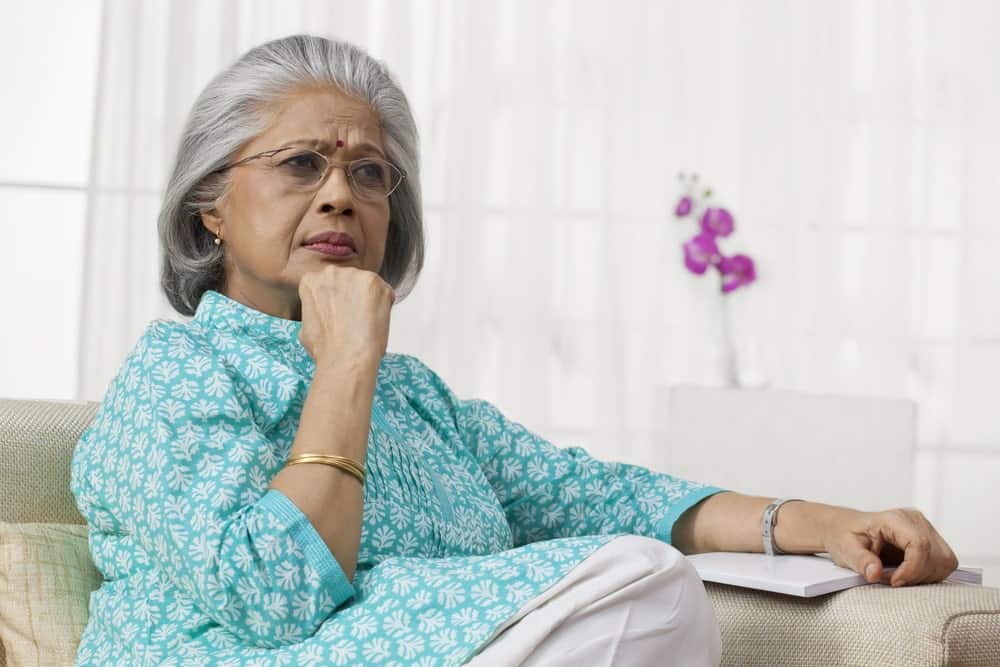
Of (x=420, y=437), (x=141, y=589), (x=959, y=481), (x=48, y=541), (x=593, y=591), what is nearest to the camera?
(x=593, y=591)

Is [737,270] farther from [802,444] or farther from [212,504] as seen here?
[212,504]

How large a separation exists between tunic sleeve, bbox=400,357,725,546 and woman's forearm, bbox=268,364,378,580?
443mm

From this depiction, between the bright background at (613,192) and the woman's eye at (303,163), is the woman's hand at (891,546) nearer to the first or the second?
the woman's eye at (303,163)

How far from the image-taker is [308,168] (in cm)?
156

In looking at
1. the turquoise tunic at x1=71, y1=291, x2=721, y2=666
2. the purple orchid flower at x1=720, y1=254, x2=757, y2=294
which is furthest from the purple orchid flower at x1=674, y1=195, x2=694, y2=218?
the turquoise tunic at x1=71, y1=291, x2=721, y2=666

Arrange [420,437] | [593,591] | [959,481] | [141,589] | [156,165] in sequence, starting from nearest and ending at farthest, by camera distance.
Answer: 1. [593,591]
2. [141,589]
3. [420,437]
4. [156,165]
5. [959,481]

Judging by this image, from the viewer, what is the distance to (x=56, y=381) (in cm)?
372

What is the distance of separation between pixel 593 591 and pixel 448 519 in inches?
16.6

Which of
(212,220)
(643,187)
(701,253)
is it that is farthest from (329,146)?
(643,187)

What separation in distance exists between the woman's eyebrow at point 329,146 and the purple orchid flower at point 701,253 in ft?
7.31

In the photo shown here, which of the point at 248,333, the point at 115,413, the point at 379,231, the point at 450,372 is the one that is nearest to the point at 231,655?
the point at 115,413

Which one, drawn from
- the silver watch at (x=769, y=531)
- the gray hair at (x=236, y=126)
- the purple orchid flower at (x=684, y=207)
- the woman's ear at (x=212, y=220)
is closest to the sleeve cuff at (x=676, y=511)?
the silver watch at (x=769, y=531)

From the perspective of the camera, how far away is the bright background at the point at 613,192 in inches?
146

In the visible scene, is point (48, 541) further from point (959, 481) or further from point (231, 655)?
point (959, 481)
